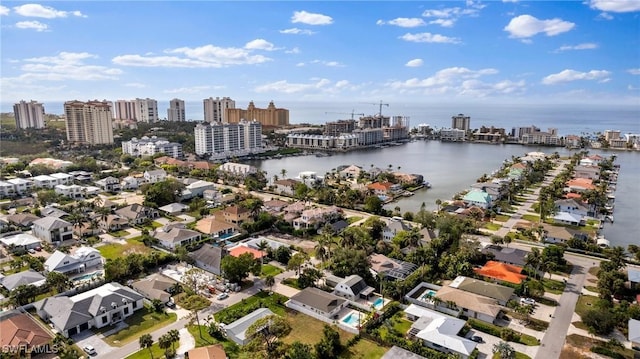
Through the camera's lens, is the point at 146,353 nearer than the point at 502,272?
Yes

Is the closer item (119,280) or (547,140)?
(119,280)

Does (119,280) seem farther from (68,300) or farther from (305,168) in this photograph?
(305,168)

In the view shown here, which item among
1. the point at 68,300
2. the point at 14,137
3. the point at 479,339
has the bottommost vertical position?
the point at 479,339

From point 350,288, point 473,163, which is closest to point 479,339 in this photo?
point 350,288

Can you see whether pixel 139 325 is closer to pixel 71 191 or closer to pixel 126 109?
pixel 71 191

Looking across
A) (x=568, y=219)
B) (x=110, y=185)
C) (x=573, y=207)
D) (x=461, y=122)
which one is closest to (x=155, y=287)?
(x=110, y=185)

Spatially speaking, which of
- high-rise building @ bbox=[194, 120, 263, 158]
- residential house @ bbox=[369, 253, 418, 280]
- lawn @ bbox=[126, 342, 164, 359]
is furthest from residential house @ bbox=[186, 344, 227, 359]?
high-rise building @ bbox=[194, 120, 263, 158]
